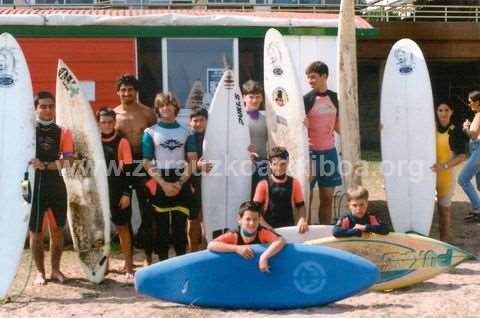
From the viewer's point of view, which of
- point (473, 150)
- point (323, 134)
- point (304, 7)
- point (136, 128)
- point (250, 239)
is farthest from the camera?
point (304, 7)

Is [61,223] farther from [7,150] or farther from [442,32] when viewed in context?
[442,32]

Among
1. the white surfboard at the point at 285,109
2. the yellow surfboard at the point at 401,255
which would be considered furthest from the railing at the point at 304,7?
the yellow surfboard at the point at 401,255

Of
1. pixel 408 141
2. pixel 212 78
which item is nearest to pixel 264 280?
pixel 408 141

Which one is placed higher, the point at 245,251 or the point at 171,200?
the point at 171,200

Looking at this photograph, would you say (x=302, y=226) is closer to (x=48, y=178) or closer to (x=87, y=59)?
(x=48, y=178)

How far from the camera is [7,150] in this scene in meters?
4.54

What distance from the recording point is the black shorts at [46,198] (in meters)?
4.42

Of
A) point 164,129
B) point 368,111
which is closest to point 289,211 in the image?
point 164,129

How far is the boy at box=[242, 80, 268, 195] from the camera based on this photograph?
17.0 feet

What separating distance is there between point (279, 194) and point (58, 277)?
1883 mm

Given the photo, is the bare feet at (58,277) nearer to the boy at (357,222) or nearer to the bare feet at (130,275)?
the bare feet at (130,275)

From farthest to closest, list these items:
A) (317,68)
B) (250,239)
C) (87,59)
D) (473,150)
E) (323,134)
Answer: (87,59)
(473,150)
(323,134)
(317,68)
(250,239)

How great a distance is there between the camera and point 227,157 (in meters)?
5.20

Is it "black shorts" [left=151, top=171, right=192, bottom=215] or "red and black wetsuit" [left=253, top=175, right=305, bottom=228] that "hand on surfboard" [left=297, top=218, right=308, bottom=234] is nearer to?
"red and black wetsuit" [left=253, top=175, right=305, bottom=228]
